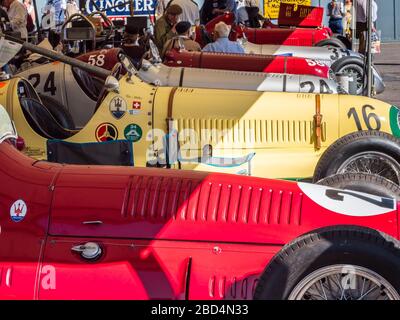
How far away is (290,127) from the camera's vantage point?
6629mm

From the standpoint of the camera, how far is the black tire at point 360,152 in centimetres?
642

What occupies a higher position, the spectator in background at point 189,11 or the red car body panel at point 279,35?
the spectator in background at point 189,11

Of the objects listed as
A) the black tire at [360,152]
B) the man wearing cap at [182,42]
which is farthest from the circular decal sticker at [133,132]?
the man wearing cap at [182,42]

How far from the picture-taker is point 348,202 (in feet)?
12.5

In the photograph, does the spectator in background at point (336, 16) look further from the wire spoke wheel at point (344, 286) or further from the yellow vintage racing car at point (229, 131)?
the wire spoke wheel at point (344, 286)

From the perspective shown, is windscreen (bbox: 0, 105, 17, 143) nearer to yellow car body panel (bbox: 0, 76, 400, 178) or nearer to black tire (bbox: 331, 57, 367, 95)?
yellow car body panel (bbox: 0, 76, 400, 178)

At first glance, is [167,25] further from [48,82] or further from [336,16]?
[336,16]

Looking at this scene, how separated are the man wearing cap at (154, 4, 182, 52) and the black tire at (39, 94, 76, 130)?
14.3 ft

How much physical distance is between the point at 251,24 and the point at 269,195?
12677mm

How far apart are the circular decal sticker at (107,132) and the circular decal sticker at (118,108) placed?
96 millimetres

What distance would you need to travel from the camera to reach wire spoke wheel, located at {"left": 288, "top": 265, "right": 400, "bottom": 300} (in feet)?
10.9

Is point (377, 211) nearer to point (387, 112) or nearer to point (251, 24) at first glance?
point (387, 112)

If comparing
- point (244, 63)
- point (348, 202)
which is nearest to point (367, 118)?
point (244, 63)
